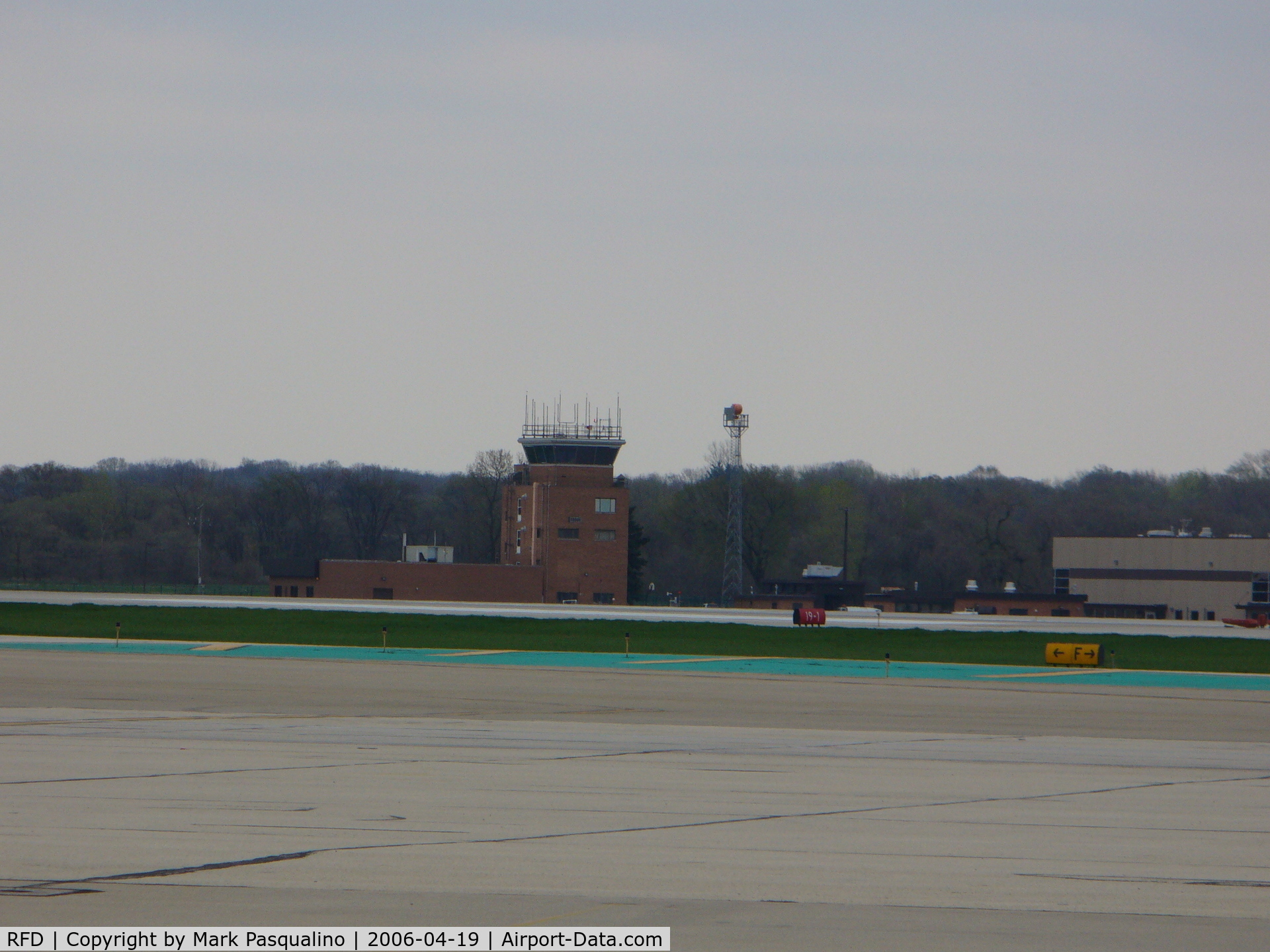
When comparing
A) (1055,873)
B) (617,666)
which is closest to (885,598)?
(617,666)

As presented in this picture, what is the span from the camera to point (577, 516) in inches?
4245

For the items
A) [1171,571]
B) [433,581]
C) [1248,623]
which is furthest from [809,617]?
[1171,571]

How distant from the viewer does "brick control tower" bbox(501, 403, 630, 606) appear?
10750 cm

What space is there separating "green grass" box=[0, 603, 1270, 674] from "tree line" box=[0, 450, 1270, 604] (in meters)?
62.9

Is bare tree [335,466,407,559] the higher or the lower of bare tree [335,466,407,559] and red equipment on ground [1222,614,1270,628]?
the higher

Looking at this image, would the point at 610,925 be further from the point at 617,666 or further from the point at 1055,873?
the point at 617,666

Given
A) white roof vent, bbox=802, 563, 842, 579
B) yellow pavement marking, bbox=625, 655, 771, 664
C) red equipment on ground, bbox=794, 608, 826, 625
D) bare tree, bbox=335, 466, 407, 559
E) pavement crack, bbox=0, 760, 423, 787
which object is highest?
bare tree, bbox=335, 466, 407, 559

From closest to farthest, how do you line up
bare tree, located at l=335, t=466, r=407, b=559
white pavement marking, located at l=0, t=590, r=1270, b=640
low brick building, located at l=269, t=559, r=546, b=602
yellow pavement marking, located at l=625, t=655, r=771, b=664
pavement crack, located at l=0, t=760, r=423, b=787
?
pavement crack, located at l=0, t=760, r=423, b=787 → yellow pavement marking, located at l=625, t=655, r=771, b=664 → white pavement marking, located at l=0, t=590, r=1270, b=640 → low brick building, located at l=269, t=559, r=546, b=602 → bare tree, located at l=335, t=466, r=407, b=559

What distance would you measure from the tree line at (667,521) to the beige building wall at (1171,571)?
21264 mm

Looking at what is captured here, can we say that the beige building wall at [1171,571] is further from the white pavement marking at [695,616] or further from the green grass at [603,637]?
the green grass at [603,637]

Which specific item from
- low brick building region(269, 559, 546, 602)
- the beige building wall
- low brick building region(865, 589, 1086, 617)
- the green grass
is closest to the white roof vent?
low brick building region(865, 589, 1086, 617)

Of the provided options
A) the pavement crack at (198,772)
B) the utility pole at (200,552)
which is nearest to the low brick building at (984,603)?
the utility pole at (200,552)

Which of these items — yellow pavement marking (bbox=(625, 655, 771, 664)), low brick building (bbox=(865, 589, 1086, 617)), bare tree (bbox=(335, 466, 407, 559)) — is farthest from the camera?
bare tree (bbox=(335, 466, 407, 559))

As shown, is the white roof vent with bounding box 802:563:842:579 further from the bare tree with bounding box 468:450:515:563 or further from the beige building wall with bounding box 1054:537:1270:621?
the bare tree with bounding box 468:450:515:563
